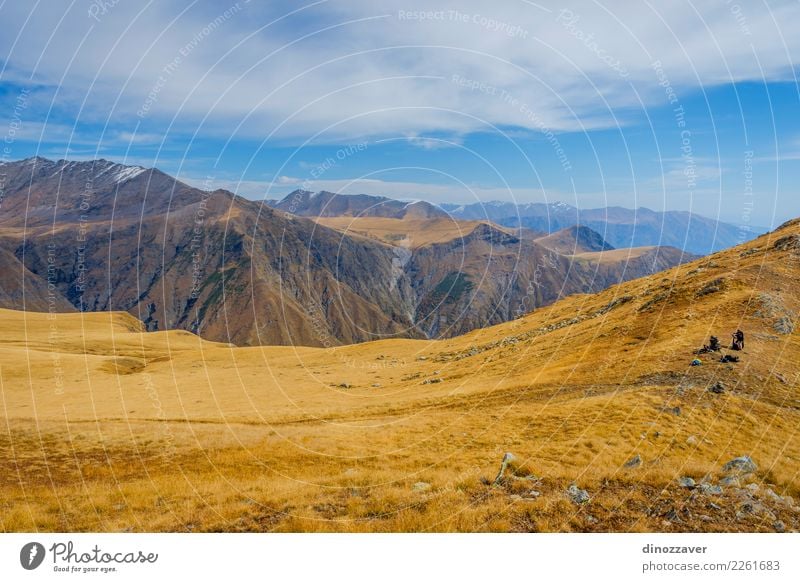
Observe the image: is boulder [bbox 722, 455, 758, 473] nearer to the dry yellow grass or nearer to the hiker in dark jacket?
the dry yellow grass

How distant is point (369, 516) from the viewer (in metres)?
15.9

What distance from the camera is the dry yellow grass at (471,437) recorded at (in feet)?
52.5

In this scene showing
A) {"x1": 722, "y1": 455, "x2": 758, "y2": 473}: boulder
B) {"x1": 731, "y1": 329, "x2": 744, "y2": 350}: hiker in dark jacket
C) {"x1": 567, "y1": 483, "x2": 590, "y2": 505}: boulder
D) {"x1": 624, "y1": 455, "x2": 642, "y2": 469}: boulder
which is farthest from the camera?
{"x1": 731, "y1": 329, "x2": 744, "y2": 350}: hiker in dark jacket

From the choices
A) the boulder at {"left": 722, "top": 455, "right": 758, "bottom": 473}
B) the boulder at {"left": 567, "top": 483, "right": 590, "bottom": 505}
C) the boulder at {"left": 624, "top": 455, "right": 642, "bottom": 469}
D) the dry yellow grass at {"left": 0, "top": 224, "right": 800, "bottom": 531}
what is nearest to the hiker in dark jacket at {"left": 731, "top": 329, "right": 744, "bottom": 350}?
the dry yellow grass at {"left": 0, "top": 224, "right": 800, "bottom": 531}

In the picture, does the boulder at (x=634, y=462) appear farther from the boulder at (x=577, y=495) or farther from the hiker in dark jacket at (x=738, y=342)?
the hiker in dark jacket at (x=738, y=342)

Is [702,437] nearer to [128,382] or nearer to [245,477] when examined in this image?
[245,477]

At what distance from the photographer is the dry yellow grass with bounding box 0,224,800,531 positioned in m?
16.0

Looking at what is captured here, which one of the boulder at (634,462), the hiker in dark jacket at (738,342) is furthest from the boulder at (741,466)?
the hiker in dark jacket at (738,342)

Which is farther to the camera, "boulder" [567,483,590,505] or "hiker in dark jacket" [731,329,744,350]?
"hiker in dark jacket" [731,329,744,350]

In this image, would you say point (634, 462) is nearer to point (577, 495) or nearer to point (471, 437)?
point (577, 495)

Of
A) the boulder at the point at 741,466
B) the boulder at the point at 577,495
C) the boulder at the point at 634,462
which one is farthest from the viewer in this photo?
the boulder at the point at 634,462

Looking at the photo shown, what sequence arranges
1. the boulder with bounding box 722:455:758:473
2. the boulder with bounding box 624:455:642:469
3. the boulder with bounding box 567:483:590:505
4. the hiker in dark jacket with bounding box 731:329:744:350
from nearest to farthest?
the boulder with bounding box 567:483:590:505 → the boulder with bounding box 722:455:758:473 → the boulder with bounding box 624:455:642:469 → the hiker in dark jacket with bounding box 731:329:744:350

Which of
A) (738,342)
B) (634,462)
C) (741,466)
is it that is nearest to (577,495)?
(634,462)

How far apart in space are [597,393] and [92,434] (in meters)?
37.3
